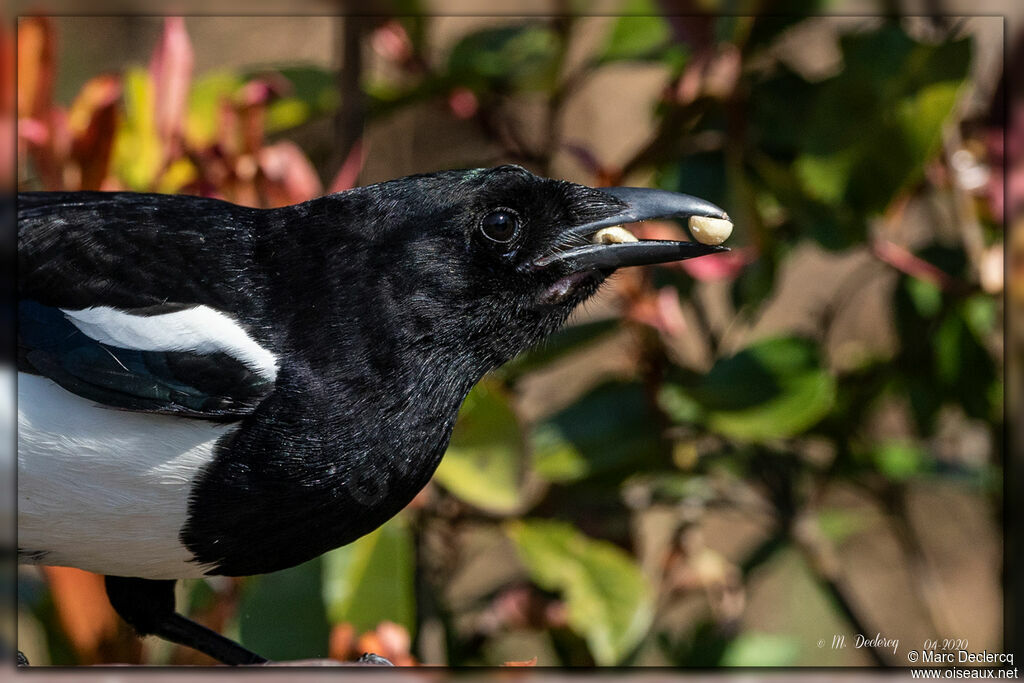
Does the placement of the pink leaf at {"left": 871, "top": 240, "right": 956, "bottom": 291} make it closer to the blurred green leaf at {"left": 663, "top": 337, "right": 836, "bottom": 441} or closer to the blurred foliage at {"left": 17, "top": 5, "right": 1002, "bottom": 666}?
the blurred foliage at {"left": 17, "top": 5, "right": 1002, "bottom": 666}

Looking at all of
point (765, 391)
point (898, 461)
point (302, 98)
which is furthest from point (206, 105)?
point (898, 461)

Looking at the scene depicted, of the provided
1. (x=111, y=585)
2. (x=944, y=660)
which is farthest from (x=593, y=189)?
(x=944, y=660)

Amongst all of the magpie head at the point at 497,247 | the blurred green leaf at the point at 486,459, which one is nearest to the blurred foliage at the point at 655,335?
the blurred green leaf at the point at 486,459

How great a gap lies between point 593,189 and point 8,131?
421 mm

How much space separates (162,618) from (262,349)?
0.31 m

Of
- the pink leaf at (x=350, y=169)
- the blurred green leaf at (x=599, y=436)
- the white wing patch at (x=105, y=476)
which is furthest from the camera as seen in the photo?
the blurred green leaf at (x=599, y=436)

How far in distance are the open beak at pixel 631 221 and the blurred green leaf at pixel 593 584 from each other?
18.8 inches

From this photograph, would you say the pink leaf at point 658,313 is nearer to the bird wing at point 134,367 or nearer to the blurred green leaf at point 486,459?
the blurred green leaf at point 486,459

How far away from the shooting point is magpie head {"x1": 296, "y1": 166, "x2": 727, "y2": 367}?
785 millimetres

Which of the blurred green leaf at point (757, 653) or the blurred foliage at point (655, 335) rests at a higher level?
the blurred foliage at point (655, 335)

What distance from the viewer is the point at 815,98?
1296 mm

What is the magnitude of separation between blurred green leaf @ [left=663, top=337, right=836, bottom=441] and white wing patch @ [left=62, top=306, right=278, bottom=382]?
61 cm

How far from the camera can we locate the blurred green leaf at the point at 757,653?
132cm

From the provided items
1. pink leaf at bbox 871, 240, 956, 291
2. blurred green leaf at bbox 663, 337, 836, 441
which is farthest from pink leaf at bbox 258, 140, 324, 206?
pink leaf at bbox 871, 240, 956, 291
